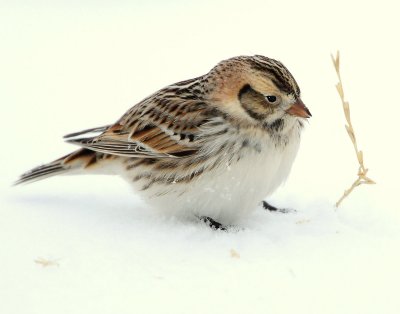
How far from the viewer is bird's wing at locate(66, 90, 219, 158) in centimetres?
458

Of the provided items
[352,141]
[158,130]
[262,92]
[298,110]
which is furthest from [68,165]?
[352,141]

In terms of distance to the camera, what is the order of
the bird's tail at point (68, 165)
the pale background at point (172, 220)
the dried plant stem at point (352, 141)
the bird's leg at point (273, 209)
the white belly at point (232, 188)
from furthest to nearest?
the bird's tail at point (68, 165)
the bird's leg at point (273, 209)
the dried plant stem at point (352, 141)
the white belly at point (232, 188)
the pale background at point (172, 220)

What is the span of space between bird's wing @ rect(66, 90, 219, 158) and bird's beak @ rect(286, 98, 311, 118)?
483mm

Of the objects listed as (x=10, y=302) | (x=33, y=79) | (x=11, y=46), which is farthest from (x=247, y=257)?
(x=11, y=46)

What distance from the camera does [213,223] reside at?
4570 mm

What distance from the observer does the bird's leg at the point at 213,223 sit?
4551 mm

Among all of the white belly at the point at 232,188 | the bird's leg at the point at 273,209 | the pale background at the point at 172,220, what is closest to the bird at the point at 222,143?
the white belly at the point at 232,188

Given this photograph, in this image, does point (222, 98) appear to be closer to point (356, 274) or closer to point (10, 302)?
point (356, 274)

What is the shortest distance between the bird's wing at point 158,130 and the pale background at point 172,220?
1.24ft

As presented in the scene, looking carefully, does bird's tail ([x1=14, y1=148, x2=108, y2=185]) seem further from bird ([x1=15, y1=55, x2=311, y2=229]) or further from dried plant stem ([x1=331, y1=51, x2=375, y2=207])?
dried plant stem ([x1=331, y1=51, x2=375, y2=207])

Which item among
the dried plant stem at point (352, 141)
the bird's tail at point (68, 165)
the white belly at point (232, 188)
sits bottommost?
the bird's tail at point (68, 165)

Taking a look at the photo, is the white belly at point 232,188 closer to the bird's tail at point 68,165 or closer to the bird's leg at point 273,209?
the bird's leg at point 273,209

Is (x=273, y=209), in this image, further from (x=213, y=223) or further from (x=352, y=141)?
(x=352, y=141)

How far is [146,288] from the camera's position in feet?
12.0
